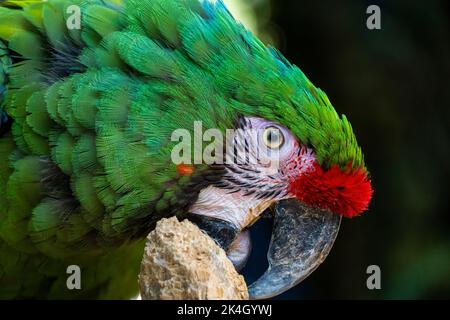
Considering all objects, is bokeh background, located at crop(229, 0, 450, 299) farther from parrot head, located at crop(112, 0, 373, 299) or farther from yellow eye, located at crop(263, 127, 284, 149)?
yellow eye, located at crop(263, 127, 284, 149)

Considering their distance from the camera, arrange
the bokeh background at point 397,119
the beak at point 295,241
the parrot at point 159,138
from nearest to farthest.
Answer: the parrot at point 159,138, the beak at point 295,241, the bokeh background at point 397,119

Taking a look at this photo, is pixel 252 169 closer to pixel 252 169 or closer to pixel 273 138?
pixel 252 169

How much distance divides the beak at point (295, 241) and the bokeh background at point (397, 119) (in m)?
2.29

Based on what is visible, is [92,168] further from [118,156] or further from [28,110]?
[28,110]

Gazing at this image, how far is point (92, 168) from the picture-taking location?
164 centimetres

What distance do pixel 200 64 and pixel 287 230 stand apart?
0.55 metres

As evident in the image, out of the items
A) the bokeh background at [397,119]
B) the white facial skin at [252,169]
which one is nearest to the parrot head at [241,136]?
the white facial skin at [252,169]

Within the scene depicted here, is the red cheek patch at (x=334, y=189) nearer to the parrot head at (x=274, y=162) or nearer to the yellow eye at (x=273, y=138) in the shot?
the parrot head at (x=274, y=162)

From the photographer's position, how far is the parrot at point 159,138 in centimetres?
165

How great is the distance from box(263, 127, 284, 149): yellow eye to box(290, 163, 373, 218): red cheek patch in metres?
0.11

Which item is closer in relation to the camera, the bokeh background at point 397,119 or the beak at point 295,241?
the beak at point 295,241

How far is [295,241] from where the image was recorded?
1.79 meters

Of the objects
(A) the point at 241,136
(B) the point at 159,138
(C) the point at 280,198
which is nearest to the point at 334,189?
(C) the point at 280,198

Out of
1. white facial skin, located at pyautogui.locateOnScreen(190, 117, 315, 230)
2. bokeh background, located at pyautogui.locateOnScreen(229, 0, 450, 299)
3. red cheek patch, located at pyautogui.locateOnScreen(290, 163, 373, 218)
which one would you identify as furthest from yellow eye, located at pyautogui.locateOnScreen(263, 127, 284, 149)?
bokeh background, located at pyautogui.locateOnScreen(229, 0, 450, 299)
